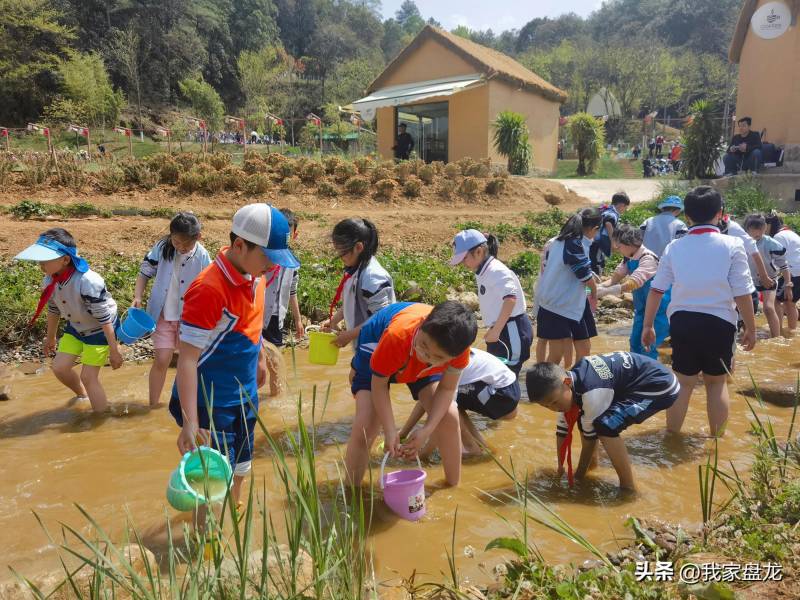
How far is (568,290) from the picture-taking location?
497cm

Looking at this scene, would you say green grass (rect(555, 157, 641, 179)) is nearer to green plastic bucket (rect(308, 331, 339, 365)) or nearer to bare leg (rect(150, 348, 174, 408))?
bare leg (rect(150, 348, 174, 408))

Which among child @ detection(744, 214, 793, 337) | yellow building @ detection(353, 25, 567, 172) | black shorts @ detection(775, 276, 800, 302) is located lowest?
black shorts @ detection(775, 276, 800, 302)

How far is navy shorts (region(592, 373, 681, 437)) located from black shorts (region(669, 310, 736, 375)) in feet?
1.74

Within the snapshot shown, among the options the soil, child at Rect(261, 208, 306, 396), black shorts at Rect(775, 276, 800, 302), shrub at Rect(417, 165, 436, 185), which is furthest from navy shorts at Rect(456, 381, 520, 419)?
shrub at Rect(417, 165, 436, 185)

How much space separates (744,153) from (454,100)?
9932 mm

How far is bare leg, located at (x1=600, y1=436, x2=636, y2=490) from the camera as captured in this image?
350 centimetres

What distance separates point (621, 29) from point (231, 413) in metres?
81.9

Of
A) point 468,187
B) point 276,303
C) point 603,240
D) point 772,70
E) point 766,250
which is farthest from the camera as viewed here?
point 772,70

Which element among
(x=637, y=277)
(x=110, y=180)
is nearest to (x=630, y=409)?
(x=637, y=277)

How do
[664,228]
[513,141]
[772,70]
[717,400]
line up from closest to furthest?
[717,400]
[664,228]
[772,70]
[513,141]

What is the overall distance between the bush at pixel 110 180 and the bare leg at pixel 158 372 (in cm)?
934

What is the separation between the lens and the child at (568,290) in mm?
4879

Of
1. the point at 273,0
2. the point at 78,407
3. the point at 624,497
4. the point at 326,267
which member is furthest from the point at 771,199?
the point at 273,0

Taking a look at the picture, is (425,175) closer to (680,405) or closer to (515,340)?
(515,340)
